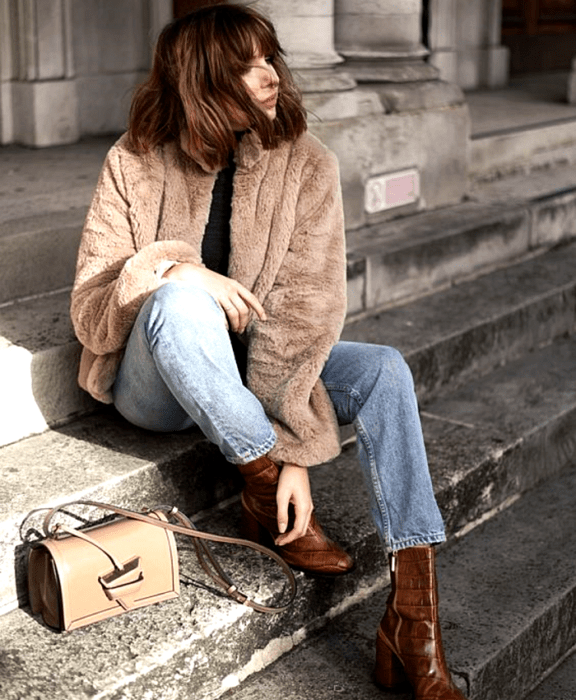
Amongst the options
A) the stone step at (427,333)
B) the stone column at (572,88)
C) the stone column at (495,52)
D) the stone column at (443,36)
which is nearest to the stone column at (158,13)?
the stone step at (427,333)

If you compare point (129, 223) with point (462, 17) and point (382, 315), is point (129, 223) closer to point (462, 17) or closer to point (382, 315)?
point (382, 315)

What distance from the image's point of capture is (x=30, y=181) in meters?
4.42

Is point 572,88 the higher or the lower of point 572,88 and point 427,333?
the higher

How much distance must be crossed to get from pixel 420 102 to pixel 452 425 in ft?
5.51

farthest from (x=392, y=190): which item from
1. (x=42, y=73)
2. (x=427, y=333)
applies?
(x=42, y=73)

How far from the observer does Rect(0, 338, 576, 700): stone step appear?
94.7 inches

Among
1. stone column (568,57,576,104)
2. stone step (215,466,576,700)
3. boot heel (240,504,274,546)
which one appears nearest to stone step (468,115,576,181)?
stone column (568,57,576,104)

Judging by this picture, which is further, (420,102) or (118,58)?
(118,58)

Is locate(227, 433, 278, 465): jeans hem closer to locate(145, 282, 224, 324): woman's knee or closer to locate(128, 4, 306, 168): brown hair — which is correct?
locate(145, 282, 224, 324): woman's knee

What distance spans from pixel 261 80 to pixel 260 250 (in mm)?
397

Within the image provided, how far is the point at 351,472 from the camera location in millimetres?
3303

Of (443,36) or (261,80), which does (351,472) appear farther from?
(443,36)

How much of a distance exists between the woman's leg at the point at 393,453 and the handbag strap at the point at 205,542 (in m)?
0.26

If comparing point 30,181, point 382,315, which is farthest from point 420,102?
point 30,181
